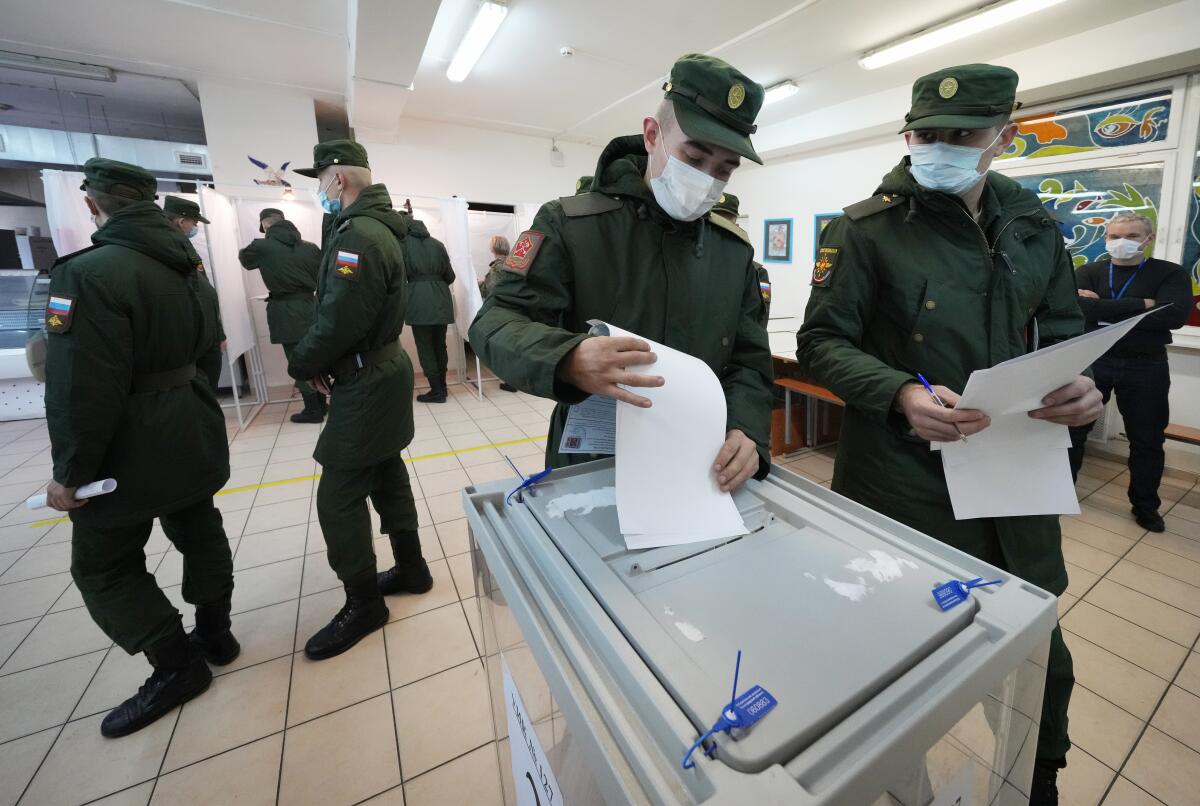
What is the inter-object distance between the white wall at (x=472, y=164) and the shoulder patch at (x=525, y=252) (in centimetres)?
614

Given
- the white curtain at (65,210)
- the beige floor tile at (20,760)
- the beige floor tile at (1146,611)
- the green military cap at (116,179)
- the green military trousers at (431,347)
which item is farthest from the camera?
the green military trousers at (431,347)

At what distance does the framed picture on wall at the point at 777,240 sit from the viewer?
7320 millimetres

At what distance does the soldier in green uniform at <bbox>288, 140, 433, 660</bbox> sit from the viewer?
1780 millimetres

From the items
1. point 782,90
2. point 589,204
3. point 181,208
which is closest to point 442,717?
point 589,204

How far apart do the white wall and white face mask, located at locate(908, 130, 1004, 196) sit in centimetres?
634

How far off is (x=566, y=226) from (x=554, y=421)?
1.51 feet

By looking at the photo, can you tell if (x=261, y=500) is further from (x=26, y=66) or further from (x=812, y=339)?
(x=26, y=66)

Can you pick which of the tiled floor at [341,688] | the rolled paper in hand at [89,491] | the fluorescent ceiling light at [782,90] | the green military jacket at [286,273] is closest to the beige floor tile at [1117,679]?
the tiled floor at [341,688]

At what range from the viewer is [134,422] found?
61.6 inches

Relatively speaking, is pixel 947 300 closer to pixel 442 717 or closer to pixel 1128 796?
pixel 1128 796

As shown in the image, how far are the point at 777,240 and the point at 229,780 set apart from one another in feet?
25.9

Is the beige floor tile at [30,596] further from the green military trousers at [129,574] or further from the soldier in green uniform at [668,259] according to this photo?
the soldier in green uniform at [668,259]

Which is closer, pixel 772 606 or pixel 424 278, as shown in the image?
pixel 772 606

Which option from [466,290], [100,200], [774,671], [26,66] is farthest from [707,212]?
[26,66]
